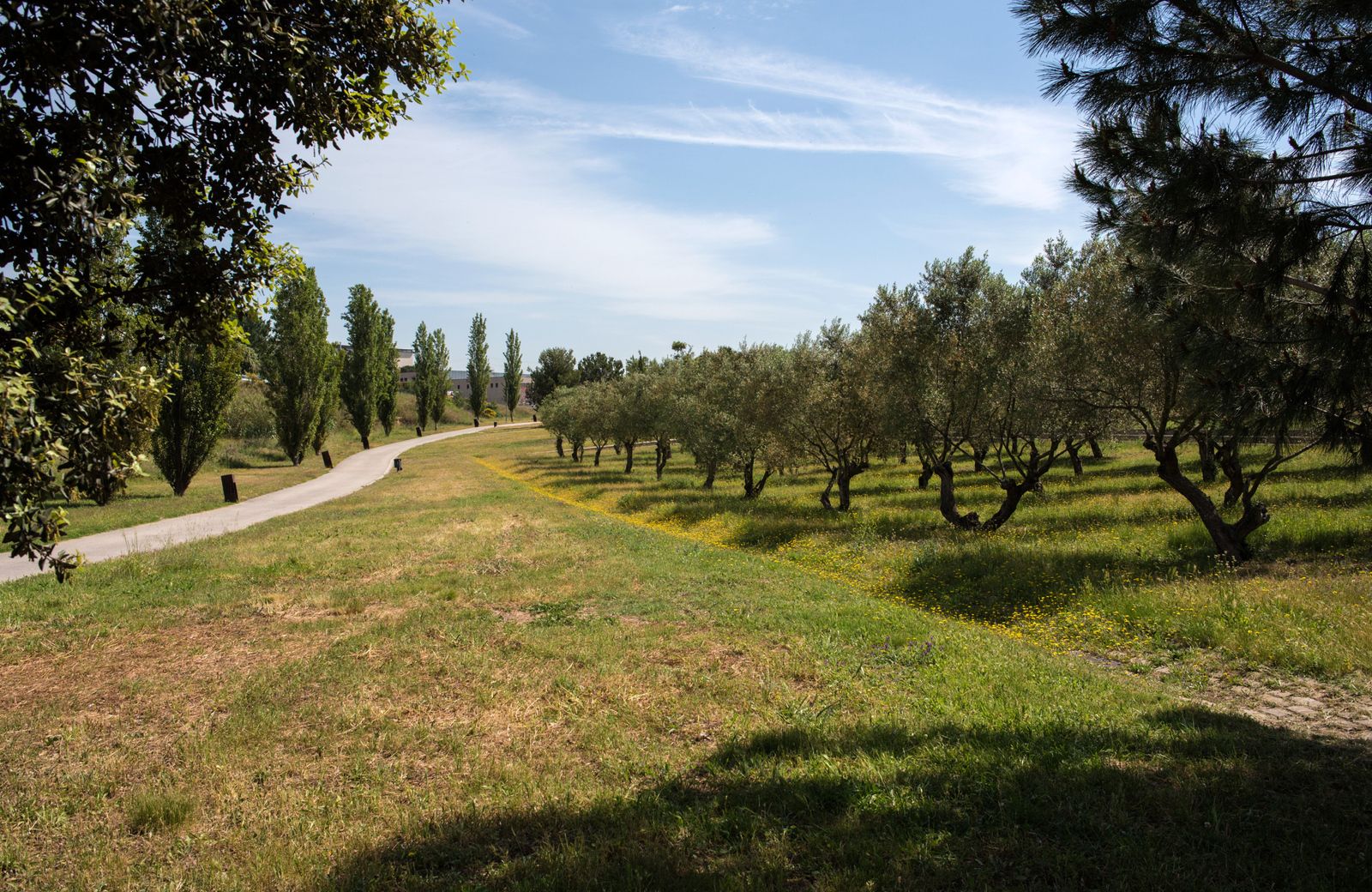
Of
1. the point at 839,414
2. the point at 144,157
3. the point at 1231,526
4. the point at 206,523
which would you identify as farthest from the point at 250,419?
the point at 1231,526

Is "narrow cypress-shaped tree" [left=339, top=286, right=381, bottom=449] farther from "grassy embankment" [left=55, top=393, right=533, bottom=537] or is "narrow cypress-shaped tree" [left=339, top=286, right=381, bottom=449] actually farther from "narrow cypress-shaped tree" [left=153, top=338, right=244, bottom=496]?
"narrow cypress-shaped tree" [left=153, top=338, right=244, bottom=496]

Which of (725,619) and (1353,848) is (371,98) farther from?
(1353,848)

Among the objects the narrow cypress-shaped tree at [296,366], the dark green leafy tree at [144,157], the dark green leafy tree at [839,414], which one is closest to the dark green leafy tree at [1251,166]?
the dark green leafy tree at [144,157]

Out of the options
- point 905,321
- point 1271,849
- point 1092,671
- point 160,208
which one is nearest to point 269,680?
point 160,208

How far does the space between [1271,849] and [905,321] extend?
17462 mm

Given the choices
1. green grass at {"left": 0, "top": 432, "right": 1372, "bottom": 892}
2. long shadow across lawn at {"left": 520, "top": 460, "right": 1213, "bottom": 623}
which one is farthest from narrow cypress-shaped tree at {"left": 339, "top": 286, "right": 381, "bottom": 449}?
green grass at {"left": 0, "top": 432, "right": 1372, "bottom": 892}

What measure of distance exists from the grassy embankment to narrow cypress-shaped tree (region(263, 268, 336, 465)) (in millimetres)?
2573

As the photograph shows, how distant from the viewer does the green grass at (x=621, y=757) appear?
441cm

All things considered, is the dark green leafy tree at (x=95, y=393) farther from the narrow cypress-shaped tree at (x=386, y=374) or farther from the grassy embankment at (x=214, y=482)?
the narrow cypress-shaped tree at (x=386, y=374)

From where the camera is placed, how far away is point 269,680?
7961mm

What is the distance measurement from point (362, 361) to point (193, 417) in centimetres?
3450

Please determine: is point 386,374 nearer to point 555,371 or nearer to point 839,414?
point 555,371

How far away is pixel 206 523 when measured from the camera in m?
21.6

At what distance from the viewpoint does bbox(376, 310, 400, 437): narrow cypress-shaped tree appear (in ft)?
219
